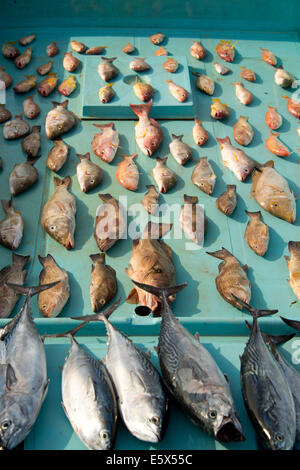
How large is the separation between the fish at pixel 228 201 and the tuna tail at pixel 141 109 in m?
1.70

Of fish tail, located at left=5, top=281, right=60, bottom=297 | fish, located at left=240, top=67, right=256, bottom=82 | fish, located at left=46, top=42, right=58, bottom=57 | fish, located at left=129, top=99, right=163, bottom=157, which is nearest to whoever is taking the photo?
fish tail, located at left=5, top=281, right=60, bottom=297

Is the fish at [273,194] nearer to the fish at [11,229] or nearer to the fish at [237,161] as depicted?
the fish at [237,161]

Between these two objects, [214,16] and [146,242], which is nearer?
[146,242]

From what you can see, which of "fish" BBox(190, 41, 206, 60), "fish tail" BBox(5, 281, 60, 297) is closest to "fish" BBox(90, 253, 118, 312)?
"fish tail" BBox(5, 281, 60, 297)

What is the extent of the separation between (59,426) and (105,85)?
4749mm

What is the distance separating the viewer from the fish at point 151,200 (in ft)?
13.4

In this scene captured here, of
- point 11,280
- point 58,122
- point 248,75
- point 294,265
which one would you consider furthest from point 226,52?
point 11,280

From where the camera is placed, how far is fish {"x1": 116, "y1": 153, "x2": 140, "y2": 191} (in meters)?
4.32

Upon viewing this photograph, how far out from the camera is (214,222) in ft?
13.3

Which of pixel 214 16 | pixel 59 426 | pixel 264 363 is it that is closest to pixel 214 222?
pixel 264 363

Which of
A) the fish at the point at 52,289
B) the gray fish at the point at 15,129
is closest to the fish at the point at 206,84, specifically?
the gray fish at the point at 15,129

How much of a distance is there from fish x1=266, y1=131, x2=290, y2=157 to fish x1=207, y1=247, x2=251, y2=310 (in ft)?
6.20

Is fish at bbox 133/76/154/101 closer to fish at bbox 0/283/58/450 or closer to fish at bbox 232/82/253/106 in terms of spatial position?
fish at bbox 232/82/253/106
